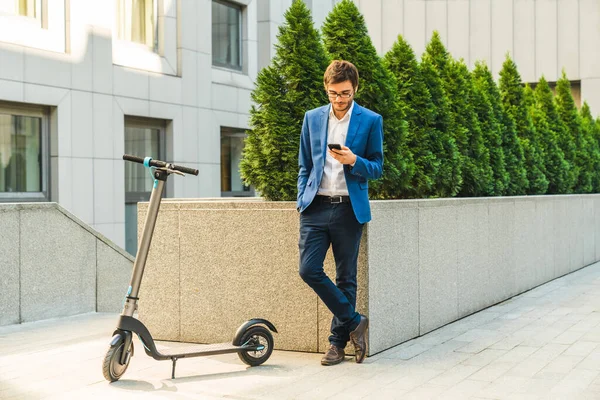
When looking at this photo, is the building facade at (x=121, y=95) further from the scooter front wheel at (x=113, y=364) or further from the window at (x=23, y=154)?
the scooter front wheel at (x=113, y=364)

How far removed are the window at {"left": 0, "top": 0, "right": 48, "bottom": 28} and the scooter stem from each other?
34.5 feet

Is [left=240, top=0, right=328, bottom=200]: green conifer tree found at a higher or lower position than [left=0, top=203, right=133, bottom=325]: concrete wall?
higher

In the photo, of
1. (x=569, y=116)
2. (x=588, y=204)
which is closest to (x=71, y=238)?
(x=588, y=204)

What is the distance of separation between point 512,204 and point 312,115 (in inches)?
208

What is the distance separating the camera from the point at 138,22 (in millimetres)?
18281

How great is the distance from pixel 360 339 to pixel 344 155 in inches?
60.7

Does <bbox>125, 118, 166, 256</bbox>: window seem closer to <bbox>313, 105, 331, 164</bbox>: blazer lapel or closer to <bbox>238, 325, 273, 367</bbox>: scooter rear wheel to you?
<bbox>238, 325, 273, 367</bbox>: scooter rear wheel

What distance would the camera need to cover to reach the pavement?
563 cm

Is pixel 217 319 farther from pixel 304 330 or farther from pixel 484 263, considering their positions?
pixel 484 263

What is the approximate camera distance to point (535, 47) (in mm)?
37531

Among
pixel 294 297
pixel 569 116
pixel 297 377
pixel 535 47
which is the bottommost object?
pixel 297 377

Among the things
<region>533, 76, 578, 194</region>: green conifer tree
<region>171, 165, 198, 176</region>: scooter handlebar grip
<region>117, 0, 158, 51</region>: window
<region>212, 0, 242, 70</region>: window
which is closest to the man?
<region>171, 165, 198, 176</region>: scooter handlebar grip

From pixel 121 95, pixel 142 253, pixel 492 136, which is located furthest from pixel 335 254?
pixel 121 95

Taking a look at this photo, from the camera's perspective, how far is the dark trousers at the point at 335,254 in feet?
20.8
